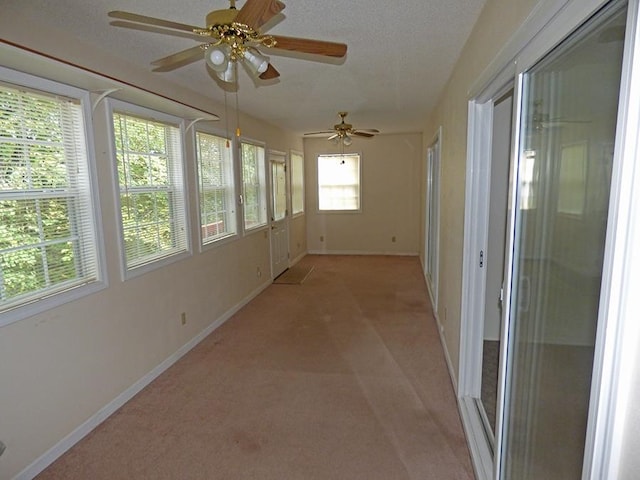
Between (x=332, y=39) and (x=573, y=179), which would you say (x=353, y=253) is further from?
(x=573, y=179)

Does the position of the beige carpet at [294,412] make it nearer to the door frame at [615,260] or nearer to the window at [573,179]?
the door frame at [615,260]

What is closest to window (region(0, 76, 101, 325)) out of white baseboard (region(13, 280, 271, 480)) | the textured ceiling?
the textured ceiling

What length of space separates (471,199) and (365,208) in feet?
17.6

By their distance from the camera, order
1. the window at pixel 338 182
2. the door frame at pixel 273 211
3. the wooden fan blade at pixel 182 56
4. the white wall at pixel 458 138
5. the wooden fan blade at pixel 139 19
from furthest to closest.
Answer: the window at pixel 338 182 < the door frame at pixel 273 211 < the wooden fan blade at pixel 182 56 < the white wall at pixel 458 138 < the wooden fan blade at pixel 139 19

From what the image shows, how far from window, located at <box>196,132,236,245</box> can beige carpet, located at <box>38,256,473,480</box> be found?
1.07m

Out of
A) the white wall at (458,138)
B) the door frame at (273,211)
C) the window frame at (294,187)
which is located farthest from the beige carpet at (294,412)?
the window frame at (294,187)

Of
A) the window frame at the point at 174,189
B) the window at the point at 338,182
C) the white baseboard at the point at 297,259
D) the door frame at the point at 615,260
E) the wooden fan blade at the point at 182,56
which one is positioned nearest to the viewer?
the door frame at the point at 615,260

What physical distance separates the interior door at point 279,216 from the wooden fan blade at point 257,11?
4.37 m

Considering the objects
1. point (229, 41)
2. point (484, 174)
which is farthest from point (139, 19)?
point (484, 174)

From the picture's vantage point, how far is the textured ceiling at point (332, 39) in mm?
1993

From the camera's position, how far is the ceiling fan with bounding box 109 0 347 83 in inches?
58.9

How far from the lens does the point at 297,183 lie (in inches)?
293

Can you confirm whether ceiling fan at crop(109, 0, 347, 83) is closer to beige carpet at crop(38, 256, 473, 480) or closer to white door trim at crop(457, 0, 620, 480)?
white door trim at crop(457, 0, 620, 480)

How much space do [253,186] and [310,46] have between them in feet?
12.0
